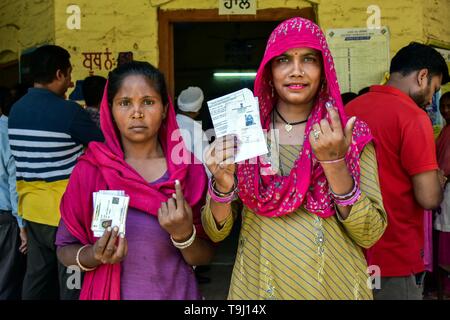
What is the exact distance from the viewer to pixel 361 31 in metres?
5.16

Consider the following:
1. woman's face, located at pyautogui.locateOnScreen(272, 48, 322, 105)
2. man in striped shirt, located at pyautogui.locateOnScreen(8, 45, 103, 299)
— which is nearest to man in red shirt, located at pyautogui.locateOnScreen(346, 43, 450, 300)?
woman's face, located at pyautogui.locateOnScreen(272, 48, 322, 105)

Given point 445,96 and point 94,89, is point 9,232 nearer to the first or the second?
point 94,89

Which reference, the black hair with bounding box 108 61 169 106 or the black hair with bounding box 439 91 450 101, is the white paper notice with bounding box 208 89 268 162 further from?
the black hair with bounding box 439 91 450 101

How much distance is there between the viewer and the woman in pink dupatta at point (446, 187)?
500 cm

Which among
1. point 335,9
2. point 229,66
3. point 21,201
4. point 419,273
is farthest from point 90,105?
point 229,66

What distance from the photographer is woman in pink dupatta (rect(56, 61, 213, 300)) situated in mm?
1987

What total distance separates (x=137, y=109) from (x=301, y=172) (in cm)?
68

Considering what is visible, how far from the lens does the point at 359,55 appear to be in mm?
5191

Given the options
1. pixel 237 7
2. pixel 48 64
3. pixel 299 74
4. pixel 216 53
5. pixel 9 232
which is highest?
pixel 216 53

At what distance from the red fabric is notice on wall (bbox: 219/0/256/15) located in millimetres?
2832

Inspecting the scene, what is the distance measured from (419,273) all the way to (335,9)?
316 cm

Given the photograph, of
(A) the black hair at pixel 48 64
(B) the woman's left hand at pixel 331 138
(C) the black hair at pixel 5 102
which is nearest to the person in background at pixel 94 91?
(A) the black hair at pixel 48 64

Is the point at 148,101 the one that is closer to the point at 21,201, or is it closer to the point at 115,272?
the point at 115,272

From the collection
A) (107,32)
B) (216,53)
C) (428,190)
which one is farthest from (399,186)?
(216,53)
